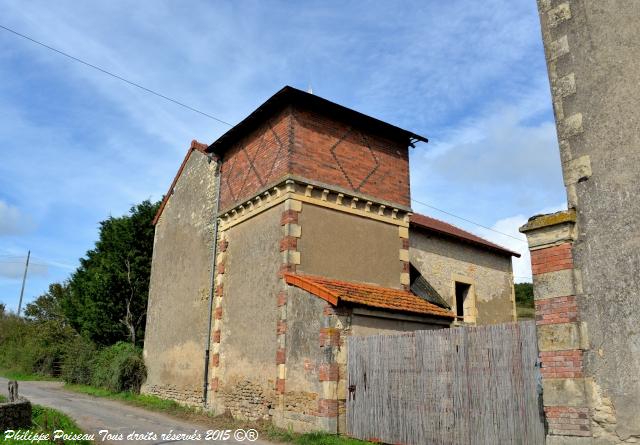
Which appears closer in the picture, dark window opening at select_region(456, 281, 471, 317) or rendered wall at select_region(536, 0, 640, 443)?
rendered wall at select_region(536, 0, 640, 443)

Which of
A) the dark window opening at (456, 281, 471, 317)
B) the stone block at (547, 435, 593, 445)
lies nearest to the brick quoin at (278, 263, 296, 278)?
the stone block at (547, 435, 593, 445)

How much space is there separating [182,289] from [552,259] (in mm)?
13042

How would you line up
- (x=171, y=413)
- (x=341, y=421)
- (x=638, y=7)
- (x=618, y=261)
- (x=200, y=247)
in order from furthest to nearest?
1. (x=200, y=247)
2. (x=171, y=413)
3. (x=341, y=421)
4. (x=638, y=7)
5. (x=618, y=261)

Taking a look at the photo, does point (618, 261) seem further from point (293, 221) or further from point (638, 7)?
point (293, 221)

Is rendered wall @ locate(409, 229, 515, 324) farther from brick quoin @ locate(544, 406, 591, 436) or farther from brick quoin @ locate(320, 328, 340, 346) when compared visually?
brick quoin @ locate(544, 406, 591, 436)

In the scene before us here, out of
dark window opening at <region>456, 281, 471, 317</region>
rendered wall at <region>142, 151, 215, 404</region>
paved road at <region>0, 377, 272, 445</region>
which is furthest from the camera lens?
dark window opening at <region>456, 281, 471, 317</region>

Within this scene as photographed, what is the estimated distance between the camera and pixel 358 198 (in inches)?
501

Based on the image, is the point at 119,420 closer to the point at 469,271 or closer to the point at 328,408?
the point at 328,408

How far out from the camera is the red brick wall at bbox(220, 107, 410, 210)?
12273 millimetres

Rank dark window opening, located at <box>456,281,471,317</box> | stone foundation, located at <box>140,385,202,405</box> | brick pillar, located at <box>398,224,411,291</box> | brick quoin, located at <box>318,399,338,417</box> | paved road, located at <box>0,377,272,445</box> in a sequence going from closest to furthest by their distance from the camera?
brick quoin, located at <box>318,399,338,417</box> < paved road, located at <box>0,377,272,445</box> < brick pillar, located at <box>398,224,411,291</box> < stone foundation, located at <box>140,385,202,405</box> < dark window opening, located at <box>456,281,471,317</box>

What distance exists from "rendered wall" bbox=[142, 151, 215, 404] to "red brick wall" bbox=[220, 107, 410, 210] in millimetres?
1945

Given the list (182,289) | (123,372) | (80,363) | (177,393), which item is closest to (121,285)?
(80,363)

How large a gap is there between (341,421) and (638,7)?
7800 millimetres

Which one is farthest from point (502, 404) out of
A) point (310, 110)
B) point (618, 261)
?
point (310, 110)
